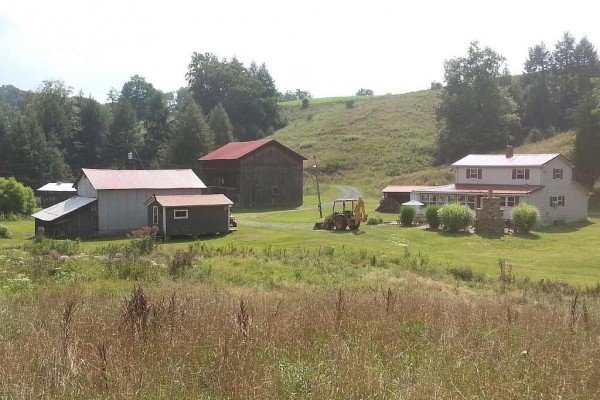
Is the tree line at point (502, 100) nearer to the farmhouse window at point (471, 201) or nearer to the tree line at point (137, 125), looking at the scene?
the farmhouse window at point (471, 201)

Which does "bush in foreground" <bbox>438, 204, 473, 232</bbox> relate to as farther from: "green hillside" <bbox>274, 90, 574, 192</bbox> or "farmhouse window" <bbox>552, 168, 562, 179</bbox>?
"green hillside" <bbox>274, 90, 574, 192</bbox>

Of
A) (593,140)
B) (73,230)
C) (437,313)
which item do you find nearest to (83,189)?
(73,230)

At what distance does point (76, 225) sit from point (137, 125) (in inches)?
2354

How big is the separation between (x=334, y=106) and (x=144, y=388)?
13115 centimetres

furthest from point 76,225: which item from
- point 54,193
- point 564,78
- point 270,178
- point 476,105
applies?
point 564,78

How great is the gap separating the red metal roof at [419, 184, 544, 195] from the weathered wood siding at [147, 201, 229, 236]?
20.0 meters

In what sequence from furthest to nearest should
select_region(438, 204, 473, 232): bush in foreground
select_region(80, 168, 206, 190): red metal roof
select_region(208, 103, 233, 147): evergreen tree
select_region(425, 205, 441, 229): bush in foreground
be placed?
select_region(208, 103, 233, 147): evergreen tree → select_region(80, 168, 206, 190): red metal roof → select_region(425, 205, 441, 229): bush in foreground → select_region(438, 204, 473, 232): bush in foreground

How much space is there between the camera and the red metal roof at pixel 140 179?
43.6 meters

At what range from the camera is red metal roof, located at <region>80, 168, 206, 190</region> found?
43594 mm

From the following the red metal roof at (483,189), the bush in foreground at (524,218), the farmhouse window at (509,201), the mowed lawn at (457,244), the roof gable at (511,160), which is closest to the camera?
the mowed lawn at (457,244)

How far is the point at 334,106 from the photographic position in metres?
134

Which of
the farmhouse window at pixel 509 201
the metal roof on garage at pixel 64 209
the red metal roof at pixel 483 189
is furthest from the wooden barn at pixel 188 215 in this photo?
the farmhouse window at pixel 509 201

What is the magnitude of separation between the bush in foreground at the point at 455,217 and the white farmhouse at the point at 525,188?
613 centimetres

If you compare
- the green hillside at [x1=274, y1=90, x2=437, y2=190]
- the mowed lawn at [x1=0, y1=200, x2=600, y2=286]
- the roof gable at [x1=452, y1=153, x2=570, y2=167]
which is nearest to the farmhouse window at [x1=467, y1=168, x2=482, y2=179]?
the roof gable at [x1=452, y1=153, x2=570, y2=167]
